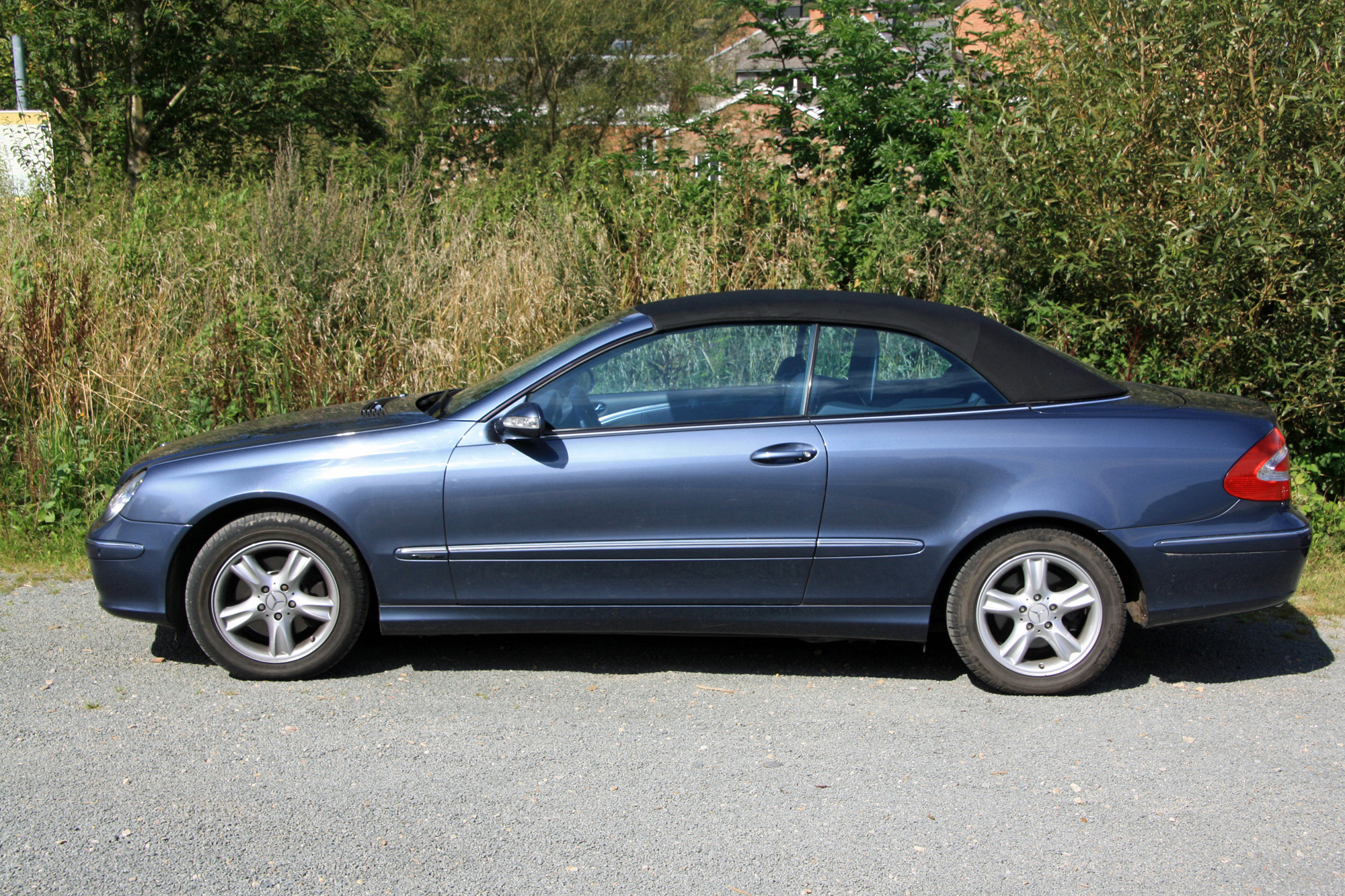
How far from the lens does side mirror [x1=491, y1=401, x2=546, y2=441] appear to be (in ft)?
13.9

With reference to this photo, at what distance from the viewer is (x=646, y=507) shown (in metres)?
4.28

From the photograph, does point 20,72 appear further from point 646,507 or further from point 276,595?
point 646,507

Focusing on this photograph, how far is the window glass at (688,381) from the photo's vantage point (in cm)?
441

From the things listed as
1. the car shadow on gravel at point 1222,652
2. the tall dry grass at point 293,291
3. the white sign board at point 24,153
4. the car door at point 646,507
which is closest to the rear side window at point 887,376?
the car door at point 646,507

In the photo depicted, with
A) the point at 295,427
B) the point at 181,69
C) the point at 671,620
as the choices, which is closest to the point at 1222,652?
the point at 671,620

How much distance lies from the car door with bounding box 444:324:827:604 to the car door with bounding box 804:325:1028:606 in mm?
99

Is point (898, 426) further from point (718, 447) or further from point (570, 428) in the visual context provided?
point (570, 428)

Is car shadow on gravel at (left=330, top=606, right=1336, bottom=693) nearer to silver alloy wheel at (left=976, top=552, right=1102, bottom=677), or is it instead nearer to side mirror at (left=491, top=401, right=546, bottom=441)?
silver alloy wheel at (left=976, top=552, right=1102, bottom=677)

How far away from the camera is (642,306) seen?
15.9 ft

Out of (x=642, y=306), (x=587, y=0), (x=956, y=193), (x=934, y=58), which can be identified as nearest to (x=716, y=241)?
(x=956, y=193)

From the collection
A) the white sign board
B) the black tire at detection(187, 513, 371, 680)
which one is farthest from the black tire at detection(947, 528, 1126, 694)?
the white sign board

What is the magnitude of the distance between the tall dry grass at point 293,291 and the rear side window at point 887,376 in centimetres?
404

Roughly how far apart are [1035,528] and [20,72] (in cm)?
1592

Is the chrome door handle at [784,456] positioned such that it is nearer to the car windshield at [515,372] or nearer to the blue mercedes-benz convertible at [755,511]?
the blue mercedes-benz convertible at [755,511]
